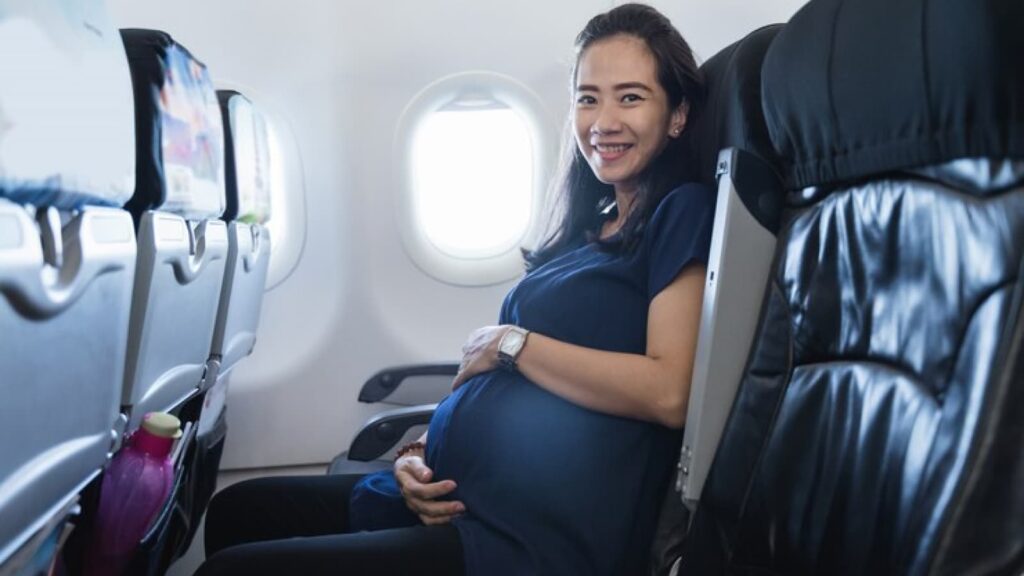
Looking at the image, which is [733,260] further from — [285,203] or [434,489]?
[285,203]

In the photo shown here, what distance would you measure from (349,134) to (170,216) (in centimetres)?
155

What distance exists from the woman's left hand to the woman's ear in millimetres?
497

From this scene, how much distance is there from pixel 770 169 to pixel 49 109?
88 cm

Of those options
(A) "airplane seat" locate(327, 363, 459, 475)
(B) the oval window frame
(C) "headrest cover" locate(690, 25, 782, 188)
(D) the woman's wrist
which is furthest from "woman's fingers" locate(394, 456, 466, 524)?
(B) the oval window frame

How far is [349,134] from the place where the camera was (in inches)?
115

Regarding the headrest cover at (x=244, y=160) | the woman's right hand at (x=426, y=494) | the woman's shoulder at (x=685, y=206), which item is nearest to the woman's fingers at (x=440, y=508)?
the woman's right hand at (x=426, y=494)

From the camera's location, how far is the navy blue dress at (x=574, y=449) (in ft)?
4.51

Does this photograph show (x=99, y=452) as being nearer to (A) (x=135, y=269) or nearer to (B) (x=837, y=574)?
(A) (x=135, y=269)

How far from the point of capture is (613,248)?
1605 millimetres

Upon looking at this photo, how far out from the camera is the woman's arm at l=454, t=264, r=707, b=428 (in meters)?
1.37

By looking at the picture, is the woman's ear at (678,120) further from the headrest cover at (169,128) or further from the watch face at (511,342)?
the headrest cover at (169,128)

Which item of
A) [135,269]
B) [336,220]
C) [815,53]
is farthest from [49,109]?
[336,220]

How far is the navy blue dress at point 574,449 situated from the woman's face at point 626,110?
0.71 ft

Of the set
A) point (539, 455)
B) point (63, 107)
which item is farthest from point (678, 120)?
point (63, 107)
